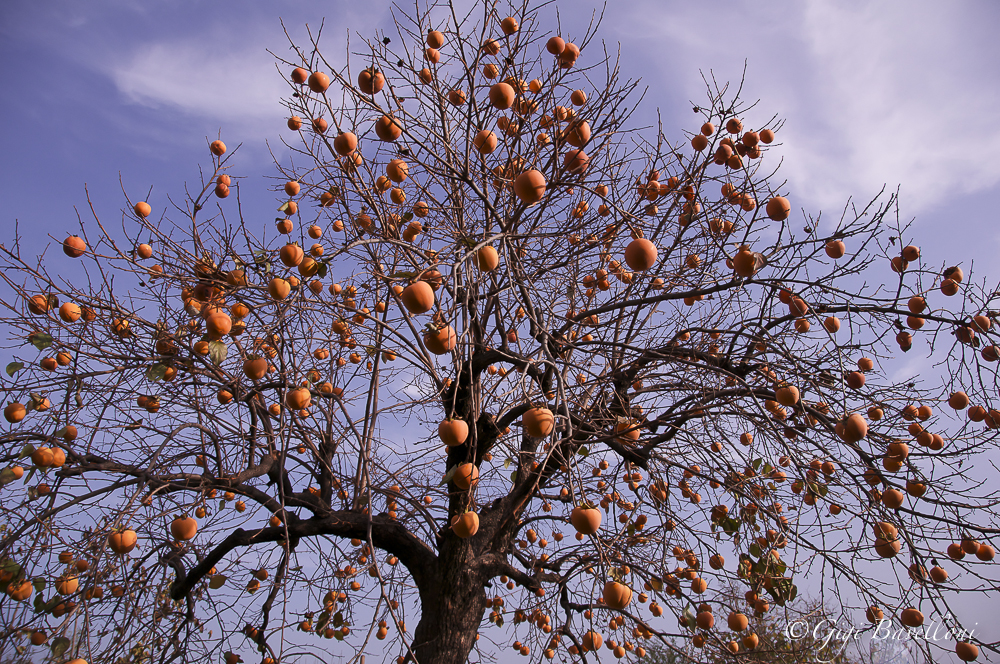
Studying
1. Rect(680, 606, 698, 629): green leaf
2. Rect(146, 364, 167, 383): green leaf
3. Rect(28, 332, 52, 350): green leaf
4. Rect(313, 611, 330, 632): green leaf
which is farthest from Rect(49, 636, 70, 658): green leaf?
Rect(680, 606, 698, 629): green leaf

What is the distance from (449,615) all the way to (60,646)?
5.98 feet

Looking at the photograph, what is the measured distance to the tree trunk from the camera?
3.03 metres

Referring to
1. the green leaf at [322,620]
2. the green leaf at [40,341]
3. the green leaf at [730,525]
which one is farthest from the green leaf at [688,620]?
the green leaf at [40,341]

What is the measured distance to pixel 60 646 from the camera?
2.13 metres

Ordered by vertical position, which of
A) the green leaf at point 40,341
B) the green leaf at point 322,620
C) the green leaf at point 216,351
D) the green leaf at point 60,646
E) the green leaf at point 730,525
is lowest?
the green leaf at point 60,646

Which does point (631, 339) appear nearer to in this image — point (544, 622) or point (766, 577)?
point (766, 577)

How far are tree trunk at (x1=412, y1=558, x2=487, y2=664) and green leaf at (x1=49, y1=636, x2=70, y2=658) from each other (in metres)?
1.68

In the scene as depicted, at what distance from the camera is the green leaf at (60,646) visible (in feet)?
6.93

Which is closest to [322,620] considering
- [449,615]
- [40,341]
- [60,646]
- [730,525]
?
[449,615]

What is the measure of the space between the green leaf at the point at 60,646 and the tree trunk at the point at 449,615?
1.68m

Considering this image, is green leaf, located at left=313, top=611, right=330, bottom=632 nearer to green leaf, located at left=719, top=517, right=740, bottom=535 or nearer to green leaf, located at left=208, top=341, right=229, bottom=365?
green leaf, located at left=208, top=341, right=229, bottom=365

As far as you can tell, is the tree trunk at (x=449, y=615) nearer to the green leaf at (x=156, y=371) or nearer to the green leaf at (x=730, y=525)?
the green leaf at (x=730, y=525)

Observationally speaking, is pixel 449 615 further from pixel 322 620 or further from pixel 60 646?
pixel 60 646

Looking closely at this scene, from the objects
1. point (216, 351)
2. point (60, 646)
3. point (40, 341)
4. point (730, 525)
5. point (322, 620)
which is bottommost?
point (60, 646)
